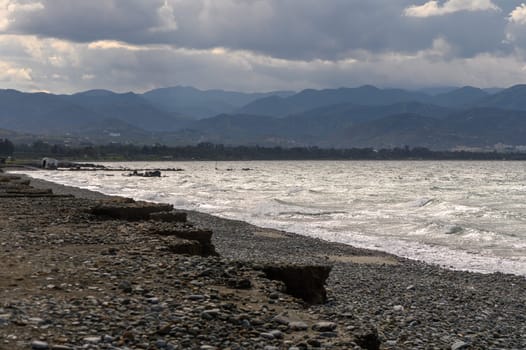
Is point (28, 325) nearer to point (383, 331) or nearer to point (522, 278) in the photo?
point (383, 331)

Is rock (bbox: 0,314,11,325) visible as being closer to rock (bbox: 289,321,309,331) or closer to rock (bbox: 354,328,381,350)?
rock (bbox: 289,321,309,331)

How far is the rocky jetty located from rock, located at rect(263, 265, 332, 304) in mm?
26

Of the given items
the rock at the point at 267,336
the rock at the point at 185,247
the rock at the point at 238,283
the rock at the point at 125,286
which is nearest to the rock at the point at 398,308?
the rock at the point at 238,283

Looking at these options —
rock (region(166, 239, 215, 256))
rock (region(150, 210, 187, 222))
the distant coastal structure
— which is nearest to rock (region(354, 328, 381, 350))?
rock (region(166, 239, 215, 256))

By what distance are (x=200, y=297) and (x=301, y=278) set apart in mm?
4308

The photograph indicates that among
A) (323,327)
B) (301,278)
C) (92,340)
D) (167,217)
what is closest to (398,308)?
(301,278)

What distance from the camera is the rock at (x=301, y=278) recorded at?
15250mm

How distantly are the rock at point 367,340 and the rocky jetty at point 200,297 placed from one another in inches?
0.8

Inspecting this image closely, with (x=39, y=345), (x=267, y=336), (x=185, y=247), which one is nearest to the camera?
(x=39, y=345)

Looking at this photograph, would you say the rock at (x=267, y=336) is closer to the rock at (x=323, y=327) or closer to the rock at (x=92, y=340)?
the rock at (x=323, y=327)

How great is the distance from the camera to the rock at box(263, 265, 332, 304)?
600 inches

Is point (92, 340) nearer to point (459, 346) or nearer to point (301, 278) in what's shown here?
point (301, 278)

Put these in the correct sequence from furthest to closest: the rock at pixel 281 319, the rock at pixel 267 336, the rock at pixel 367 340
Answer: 1. the rock at pixel 281 319
2. the rock at pixel 367 340
3. the rock at pixel 267 336

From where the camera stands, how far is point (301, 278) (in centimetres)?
1544
